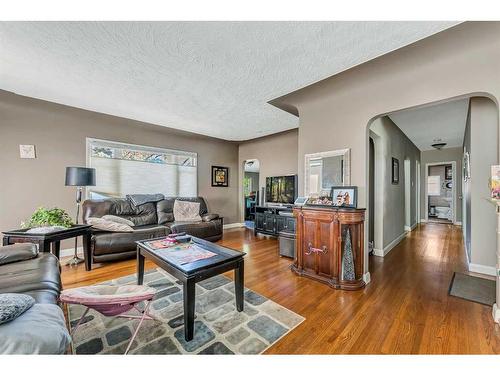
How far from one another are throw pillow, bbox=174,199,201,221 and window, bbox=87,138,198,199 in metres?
0.65

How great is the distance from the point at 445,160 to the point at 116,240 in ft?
30.6

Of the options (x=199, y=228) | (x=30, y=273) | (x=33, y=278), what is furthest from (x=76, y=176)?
(x=199, y=228)

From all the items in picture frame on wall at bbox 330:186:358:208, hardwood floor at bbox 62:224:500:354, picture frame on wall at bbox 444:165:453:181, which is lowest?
hardwood floor at bbox 62:224:500:354

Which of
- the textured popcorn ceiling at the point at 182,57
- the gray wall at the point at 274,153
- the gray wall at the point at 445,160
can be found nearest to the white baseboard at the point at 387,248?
the gray wall at the point at 274,153

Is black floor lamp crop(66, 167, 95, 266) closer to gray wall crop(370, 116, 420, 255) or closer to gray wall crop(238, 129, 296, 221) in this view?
gray wall crop(238, 129, 296, 221)

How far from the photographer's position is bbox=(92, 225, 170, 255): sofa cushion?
3.13m

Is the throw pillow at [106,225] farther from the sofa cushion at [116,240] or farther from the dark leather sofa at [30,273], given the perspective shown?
the dark leather sofa at [30,273]

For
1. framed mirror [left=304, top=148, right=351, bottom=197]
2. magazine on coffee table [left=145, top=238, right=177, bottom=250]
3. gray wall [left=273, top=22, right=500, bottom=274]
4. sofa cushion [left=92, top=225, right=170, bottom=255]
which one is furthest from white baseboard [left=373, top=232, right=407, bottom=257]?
sofa cushion [left=92, top=225, right=170, bottom=255]

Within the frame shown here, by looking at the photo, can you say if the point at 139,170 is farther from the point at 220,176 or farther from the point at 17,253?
the point at 17,253

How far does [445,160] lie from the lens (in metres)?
6.95

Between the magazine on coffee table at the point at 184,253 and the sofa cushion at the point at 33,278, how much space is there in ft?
2.51

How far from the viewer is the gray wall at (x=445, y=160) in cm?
660

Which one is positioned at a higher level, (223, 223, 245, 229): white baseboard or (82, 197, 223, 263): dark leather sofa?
(82, 197, 223, 263): dark leather sofa
